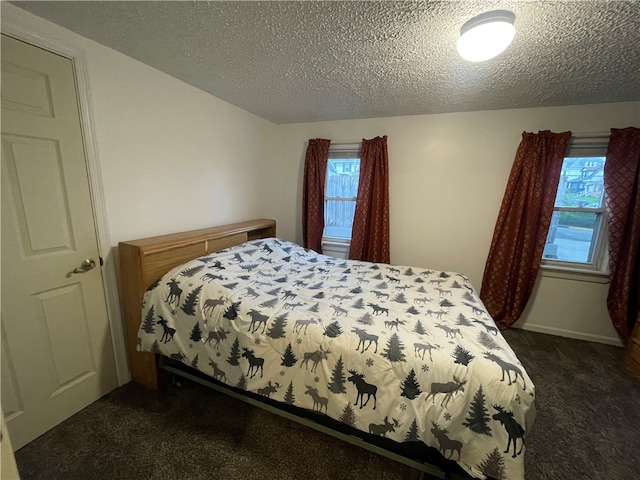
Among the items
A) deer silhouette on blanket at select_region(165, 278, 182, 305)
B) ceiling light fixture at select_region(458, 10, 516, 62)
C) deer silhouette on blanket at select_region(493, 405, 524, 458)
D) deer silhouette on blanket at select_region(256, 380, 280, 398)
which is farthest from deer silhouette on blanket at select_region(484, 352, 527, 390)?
deer silhouette on blanket at select_region(165, 278, 182, 305)

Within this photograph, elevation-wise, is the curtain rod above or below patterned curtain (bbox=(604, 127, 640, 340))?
A: above

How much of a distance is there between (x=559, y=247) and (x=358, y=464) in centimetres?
294

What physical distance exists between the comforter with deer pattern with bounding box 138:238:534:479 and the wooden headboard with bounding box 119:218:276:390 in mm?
113

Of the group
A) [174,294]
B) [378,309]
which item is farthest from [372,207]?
[174,294]

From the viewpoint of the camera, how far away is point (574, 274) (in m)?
2.63

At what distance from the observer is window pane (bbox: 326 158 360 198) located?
10.8 feet

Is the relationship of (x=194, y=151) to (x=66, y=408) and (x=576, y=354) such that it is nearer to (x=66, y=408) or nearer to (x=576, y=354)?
(x=66, y=408)

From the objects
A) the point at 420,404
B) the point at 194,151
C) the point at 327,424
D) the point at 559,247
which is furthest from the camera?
the point at 559,247

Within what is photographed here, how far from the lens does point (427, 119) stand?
9.31 ft

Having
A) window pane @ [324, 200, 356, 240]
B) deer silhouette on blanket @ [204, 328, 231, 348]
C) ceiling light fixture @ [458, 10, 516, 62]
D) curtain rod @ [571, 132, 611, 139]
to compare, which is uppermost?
ceiling light fixture @ [458, 10, 516, 62]

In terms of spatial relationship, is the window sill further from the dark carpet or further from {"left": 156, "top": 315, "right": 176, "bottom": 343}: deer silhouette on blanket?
{"left": 156, "top": 315, "right": 176, "bottom": 343}: deer silhouette on blanket

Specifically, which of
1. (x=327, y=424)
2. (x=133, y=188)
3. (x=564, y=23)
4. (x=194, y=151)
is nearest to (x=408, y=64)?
(x=564, y=23)

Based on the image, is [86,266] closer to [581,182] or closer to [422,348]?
[422,348]

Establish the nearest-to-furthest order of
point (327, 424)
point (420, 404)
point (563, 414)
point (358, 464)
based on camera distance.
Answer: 1. point (420, 404)
2. point (358, 464)
3. point (327, 424)
4. point (563, 414)
